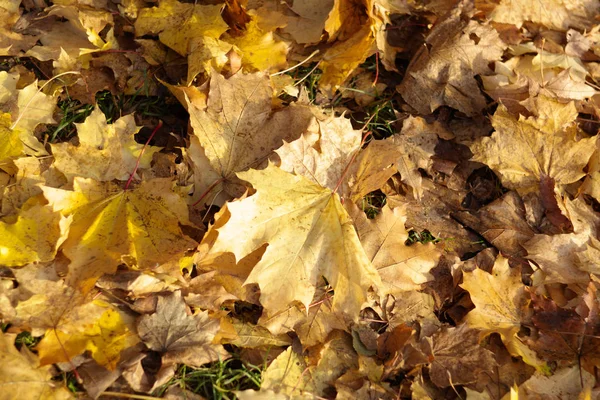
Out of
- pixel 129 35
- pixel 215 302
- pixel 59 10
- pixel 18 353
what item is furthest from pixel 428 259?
pixel 59 10

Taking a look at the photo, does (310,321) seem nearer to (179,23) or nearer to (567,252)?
(567,252)

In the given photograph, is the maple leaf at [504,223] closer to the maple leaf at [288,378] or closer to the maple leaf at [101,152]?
the maple leaf at [288,378]

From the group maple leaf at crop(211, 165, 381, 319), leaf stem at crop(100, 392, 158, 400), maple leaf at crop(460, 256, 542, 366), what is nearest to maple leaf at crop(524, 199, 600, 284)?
maple leaf at crop(460, 256, 542, 366)

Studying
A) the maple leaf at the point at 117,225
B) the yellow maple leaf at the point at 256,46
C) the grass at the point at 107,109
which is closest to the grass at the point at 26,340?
the maple leaf at the point at 117,225

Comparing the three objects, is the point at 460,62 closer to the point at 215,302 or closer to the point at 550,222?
the point at 550,222

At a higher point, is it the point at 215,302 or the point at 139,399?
the point at 215,302

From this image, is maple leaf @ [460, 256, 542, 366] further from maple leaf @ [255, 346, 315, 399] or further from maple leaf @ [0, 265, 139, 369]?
maple leaf @ [0, 265, 139, 369]
